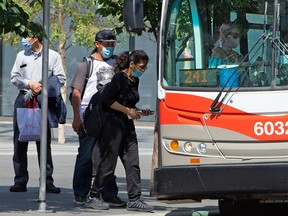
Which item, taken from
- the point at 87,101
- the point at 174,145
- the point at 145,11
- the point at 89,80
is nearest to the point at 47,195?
the point at 87,101

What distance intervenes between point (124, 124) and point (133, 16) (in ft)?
5.89

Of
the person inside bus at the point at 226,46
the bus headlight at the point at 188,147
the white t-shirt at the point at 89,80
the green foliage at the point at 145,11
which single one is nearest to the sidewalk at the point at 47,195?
the white t-shirt at the point at 89,80

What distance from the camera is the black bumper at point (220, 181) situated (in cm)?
979

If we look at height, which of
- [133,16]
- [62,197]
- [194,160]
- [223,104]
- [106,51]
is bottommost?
[62,197]

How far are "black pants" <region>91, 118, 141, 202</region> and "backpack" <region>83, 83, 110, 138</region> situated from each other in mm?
71

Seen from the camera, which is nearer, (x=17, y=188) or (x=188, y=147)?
(x=188, y=147)

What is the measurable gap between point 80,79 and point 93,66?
0.68ft

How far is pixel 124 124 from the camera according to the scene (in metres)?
12.0

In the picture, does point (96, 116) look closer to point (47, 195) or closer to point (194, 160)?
point (47, 195)

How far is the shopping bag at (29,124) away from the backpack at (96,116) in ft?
4.05

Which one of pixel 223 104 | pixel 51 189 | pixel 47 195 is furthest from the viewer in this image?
pixel 51 189

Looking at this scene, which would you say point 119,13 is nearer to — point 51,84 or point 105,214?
point 51,84

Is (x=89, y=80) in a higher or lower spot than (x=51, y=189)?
higher

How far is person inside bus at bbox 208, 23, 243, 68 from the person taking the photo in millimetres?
10336
